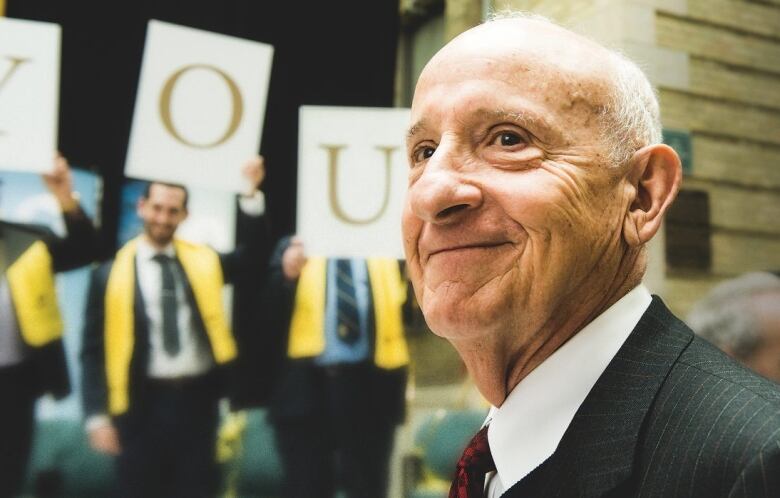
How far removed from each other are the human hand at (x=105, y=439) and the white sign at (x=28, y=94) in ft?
3.26

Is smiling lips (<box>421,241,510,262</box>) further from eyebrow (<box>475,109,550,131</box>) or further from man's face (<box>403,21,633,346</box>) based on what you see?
eyebrow (<box>475,109,550,131</box>)

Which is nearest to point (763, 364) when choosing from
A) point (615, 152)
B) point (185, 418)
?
point (615, 152)

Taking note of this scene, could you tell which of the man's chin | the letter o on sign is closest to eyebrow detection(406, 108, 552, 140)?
the man's chin

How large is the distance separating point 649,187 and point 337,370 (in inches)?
92.8

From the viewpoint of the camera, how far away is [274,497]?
123 inches

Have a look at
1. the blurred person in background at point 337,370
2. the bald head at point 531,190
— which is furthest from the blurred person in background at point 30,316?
the bald head at point 531,190

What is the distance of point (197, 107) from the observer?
3127 millimetres

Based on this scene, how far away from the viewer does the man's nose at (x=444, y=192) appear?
1015mm

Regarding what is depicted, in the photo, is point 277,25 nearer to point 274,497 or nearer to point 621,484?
point 274,497

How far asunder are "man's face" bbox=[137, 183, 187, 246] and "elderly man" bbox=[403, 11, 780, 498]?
2189mm

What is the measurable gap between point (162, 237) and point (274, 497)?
1120 mm

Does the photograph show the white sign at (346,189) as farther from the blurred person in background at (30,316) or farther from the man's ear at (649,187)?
the man's ear at (649,187)

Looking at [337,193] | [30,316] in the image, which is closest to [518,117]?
[337,193]

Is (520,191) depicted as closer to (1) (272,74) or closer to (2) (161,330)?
(2) (161,330)
